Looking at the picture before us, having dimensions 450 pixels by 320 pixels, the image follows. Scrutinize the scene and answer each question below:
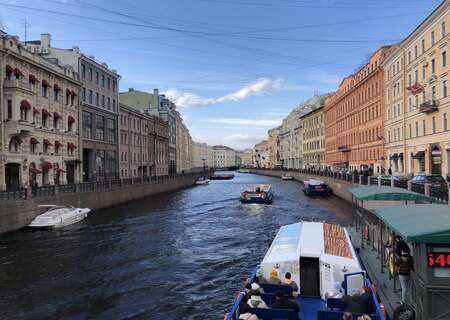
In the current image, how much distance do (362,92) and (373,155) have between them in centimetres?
1309

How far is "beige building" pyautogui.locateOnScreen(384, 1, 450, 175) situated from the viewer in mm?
41750

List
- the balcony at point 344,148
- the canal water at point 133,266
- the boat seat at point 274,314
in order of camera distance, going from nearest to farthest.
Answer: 1. the boat seat at point 274,314
2. the canal water at point 133,266
3. the balcony at point 344,148

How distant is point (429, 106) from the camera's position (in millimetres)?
44031

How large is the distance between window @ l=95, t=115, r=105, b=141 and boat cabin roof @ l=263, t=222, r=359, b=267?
157 feet

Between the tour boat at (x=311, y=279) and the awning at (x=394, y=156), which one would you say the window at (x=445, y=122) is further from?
the tour boat at (x=311, y=279)

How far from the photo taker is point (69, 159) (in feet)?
164

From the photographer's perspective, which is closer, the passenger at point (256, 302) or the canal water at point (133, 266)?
the passenger at point (256, 302)

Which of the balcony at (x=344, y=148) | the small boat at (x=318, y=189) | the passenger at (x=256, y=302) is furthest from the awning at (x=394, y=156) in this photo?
the passenger at (x=256, y=302)

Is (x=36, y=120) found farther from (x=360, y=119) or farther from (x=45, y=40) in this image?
(x=360, y=119)

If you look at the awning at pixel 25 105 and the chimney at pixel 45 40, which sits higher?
the chimney at pixel 45 40

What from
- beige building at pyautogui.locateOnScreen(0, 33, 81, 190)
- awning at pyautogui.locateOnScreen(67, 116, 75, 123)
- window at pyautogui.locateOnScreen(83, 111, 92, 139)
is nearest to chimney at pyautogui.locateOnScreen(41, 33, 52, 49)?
beige building at pyautogui.locateOnScreen(0, 33, 81, 190)

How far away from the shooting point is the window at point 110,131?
64.3 m

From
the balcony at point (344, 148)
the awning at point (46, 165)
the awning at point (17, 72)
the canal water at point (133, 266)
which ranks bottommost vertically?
the canal water at point (133, 266)

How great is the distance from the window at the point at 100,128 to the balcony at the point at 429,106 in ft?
140
